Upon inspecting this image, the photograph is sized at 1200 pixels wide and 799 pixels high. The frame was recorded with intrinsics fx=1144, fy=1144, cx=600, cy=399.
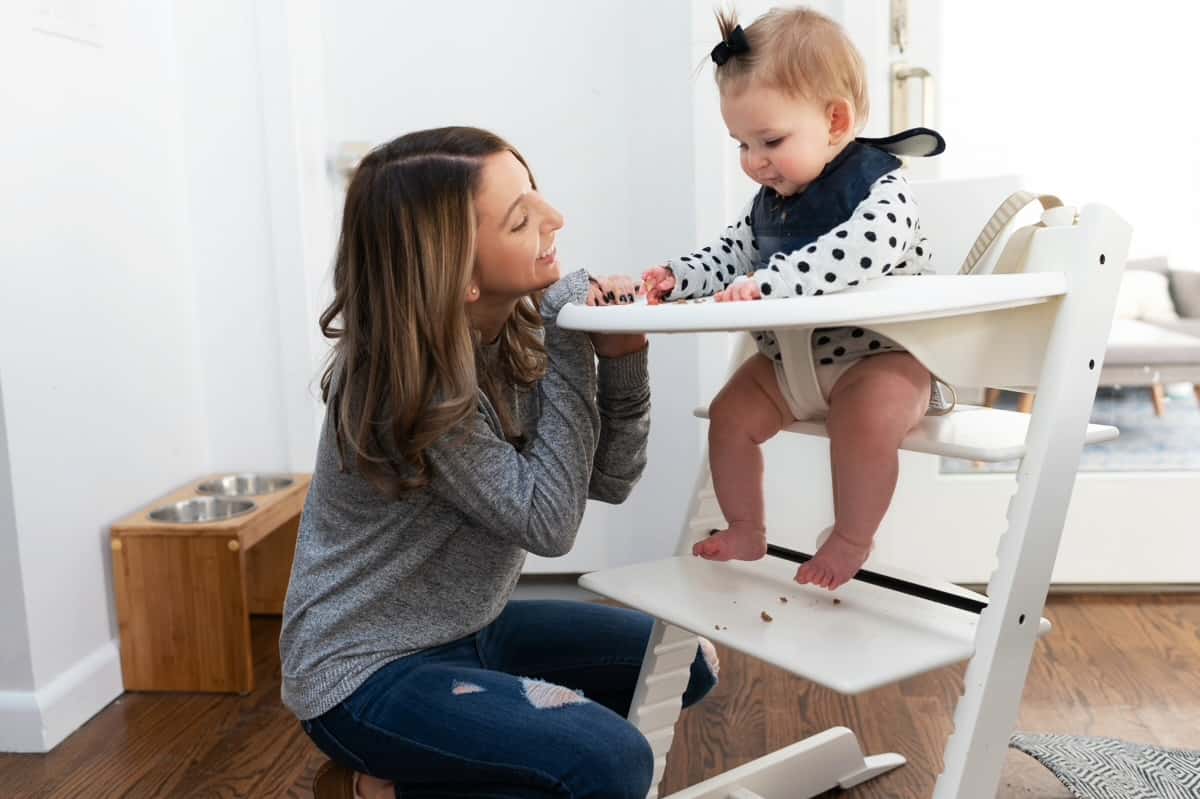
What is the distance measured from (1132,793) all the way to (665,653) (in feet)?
1.92

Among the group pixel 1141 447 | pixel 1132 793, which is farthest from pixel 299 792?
pixel 1141 447

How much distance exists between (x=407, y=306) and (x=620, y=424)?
0.86 feet

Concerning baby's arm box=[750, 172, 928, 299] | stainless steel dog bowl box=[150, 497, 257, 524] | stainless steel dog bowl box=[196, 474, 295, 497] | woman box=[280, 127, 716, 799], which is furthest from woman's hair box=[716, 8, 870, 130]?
stainless steel dog bowl box=[196, 474, 295, 497]

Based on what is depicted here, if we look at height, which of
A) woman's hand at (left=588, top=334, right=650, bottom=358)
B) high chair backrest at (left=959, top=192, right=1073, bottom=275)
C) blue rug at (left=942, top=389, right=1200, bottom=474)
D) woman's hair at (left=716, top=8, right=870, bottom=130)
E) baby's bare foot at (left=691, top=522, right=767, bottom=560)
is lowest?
blue rug at (left=942, top=389, right=1200, bottom=474)

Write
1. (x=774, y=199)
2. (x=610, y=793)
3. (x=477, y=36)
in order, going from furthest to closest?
(x=477, y=36), (x=774, y=199), (x=610, y=793)

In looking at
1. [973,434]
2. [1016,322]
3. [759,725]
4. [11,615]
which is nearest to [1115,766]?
[759,725]

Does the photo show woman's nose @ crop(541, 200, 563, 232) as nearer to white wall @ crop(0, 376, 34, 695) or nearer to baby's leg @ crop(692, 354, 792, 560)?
baby's leg @ crop(692, 354, 792, 560)

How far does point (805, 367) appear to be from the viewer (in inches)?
42.2

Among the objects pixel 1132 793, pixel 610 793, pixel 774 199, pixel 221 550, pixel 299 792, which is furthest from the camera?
pixel 221 550

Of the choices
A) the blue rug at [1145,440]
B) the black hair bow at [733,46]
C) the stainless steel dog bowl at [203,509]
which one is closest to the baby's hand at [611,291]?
the black hair bow at [733,46]

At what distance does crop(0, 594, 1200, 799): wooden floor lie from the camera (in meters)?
1.47

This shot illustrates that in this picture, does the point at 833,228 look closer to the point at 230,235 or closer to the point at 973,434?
the point at 973,434

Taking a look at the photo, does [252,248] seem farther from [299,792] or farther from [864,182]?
[864,182]

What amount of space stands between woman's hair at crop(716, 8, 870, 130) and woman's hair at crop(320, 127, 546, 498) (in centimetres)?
25
